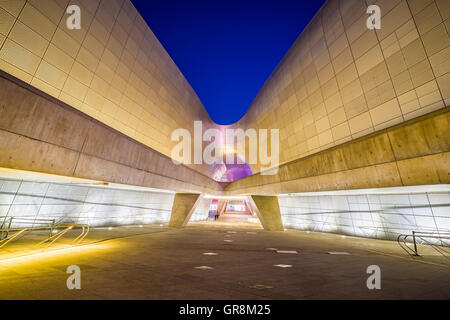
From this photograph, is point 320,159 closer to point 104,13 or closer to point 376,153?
point 376,153

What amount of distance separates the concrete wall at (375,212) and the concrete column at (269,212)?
199 inches

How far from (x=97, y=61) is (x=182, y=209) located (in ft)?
44.7

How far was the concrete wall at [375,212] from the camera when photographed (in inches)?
520

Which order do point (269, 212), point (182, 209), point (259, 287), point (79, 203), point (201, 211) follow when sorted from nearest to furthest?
1. point (259, 287)
2. point (79, 203)
3. point (182, 209)
4. point (269, 212)
5. point (201, 211)

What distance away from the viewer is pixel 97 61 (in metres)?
11.6

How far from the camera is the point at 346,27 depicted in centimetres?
1105

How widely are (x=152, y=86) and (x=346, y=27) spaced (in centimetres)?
1479
